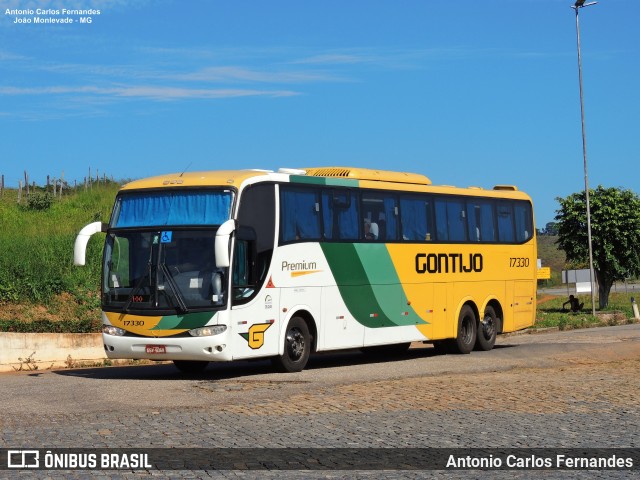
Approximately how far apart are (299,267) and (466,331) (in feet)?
23.2

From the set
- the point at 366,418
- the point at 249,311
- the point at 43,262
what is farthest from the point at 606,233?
the point at 366,418

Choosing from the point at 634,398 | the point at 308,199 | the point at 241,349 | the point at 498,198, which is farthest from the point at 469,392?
the point at 498,198

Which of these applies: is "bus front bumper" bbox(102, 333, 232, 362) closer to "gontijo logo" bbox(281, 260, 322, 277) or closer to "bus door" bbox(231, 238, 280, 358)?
"bus door" bbox(231, 238, 280, 358)

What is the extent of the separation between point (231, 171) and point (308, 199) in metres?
1.65

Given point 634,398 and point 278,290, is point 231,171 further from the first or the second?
point 634,398

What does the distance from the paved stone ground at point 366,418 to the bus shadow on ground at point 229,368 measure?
1206 millimetres

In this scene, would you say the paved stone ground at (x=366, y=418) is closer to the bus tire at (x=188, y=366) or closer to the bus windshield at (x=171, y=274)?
the bus windshield at (x=171, y=274)

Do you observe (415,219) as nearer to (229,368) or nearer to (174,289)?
(229,368)

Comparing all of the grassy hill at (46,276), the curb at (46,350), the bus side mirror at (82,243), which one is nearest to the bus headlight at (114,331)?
the bus side mirror at (82,243)

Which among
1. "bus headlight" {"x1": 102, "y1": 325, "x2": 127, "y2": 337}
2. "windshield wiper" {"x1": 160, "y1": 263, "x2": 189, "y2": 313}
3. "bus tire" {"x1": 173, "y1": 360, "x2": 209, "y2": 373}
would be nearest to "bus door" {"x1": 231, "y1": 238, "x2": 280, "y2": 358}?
"windshield wiper" {"x1": 160, "y1": 263, "x2": 189, "y2": 313}

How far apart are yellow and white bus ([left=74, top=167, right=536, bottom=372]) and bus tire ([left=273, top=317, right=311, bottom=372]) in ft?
0.08

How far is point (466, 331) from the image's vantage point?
90.3ft

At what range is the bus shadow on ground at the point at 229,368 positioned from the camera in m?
21.4

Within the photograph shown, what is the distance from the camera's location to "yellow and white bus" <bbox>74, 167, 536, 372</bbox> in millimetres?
19969
